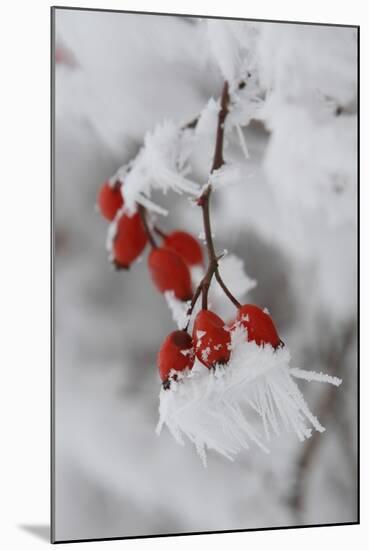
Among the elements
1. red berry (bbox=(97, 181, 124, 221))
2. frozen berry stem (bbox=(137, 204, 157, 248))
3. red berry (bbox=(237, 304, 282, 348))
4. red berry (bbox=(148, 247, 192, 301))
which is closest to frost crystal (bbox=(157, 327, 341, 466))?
red berry (bbox=(237, 304, 282, 348))

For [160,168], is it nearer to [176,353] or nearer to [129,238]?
[129,238]

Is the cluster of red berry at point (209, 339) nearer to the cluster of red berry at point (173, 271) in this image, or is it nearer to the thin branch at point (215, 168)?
the cluster of red berry at point (173, 271)

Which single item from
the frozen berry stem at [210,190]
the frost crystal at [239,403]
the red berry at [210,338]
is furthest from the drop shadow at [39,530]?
the frozen berry stem at [210,190]

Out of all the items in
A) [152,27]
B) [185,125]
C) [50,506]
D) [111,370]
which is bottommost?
[50,506]

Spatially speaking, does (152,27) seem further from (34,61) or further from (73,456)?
(73,456)

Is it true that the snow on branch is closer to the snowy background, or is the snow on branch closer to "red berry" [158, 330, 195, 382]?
the snowy background

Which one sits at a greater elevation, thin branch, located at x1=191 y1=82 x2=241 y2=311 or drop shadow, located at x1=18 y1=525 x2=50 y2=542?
thin branch, located at x1=191 y1=82 x2=241 y2=311
